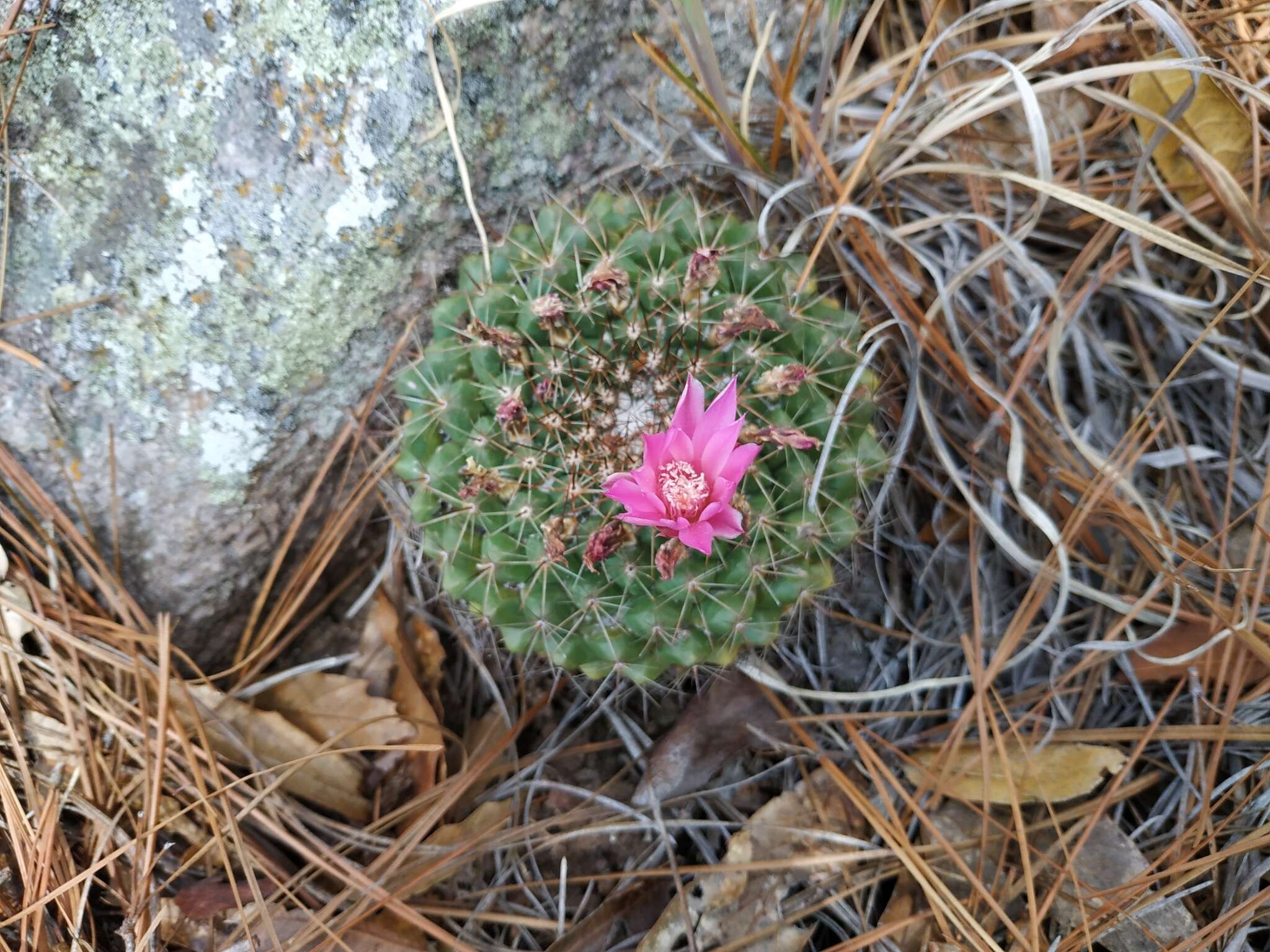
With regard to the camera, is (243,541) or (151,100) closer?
(151,100)

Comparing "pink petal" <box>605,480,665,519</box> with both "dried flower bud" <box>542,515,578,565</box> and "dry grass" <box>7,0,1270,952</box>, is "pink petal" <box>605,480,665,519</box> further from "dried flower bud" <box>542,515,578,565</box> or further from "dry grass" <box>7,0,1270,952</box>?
"dry grass" <box>7,0,1270,952</box>

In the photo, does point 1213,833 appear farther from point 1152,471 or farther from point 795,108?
point 795,108

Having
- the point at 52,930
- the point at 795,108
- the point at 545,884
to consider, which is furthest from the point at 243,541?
the point at 795,108

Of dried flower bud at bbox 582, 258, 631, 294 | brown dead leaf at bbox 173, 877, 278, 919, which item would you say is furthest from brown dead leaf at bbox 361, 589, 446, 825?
dried flower bud at bbox 582, 258, 631, 294

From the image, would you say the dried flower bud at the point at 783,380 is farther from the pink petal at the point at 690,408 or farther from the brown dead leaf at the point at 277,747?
the brown dead leaf at the point at 277,747

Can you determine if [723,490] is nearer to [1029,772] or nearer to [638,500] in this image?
[638,500]

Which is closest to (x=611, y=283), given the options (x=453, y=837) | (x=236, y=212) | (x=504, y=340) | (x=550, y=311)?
(x=550, y=311)
